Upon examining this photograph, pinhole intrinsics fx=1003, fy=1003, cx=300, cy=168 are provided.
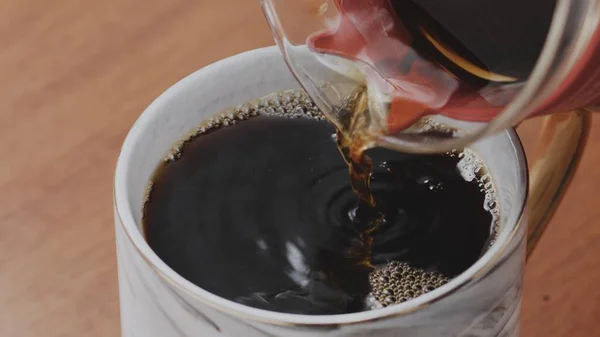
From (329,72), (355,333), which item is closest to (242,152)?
(329,72)

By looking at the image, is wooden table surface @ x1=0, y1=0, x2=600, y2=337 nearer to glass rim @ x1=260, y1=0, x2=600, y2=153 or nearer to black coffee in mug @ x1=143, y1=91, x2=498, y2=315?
black coffee in mug @ x1=143, y1=91, x2=498, y2=315

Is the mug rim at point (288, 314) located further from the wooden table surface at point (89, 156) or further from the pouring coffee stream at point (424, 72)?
the wooden table surface at point (89, 156)

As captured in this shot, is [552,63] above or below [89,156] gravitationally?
above

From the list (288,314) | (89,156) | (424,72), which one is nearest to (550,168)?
(424,72)

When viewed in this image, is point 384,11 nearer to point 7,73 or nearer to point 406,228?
point 406,228

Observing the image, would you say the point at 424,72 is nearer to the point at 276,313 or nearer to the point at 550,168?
the point at 550,168
